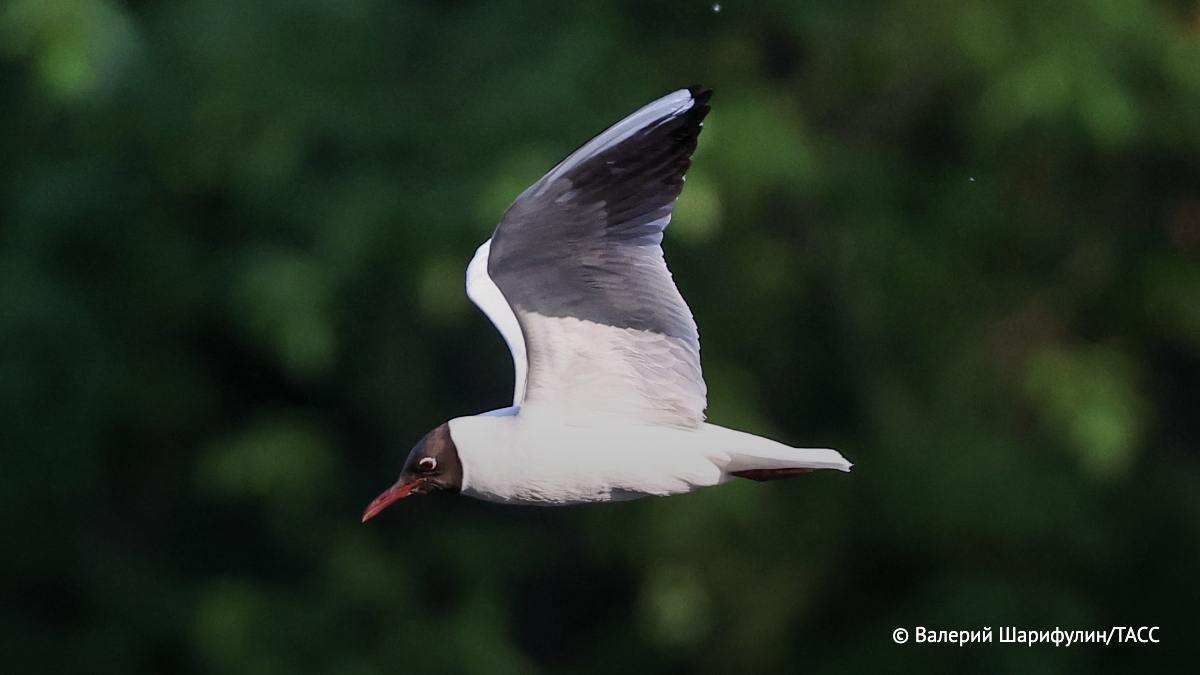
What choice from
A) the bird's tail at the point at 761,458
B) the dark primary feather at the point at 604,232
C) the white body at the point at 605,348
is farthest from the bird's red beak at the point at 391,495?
the bird's tail at the point at 761,458

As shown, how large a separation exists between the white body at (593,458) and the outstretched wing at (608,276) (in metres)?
0.06

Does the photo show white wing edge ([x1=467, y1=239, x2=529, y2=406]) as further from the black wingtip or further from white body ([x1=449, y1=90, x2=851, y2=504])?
the black wingtip

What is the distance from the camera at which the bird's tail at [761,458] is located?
330 centimetres

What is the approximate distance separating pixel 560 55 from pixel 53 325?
2.29 meters

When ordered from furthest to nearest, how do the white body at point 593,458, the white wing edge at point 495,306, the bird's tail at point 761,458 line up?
the white wing edge at point 495,306 < the bird's tail at point 761,458 < the white body at point 593,458

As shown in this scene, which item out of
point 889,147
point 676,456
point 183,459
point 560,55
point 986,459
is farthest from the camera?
point 183,459

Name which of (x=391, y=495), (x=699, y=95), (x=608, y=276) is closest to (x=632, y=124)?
(x=699, y=95)

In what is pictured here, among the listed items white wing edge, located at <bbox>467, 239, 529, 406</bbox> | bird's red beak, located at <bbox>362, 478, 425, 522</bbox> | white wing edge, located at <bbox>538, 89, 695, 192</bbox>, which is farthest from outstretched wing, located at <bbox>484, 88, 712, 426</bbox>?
bird's red beak, located at <bbox>362, 478, 425, 522</bbox>

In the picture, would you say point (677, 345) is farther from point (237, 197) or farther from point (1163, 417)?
point (1163, 417)

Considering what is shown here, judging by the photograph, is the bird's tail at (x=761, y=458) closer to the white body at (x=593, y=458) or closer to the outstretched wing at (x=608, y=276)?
the white body at (x=593, y=458)

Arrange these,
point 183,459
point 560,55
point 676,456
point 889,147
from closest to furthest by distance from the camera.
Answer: point 676,456
point 560,55
point 889,147
point 183,459

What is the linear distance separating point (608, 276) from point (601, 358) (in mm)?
135

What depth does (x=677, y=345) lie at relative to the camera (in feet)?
11.4

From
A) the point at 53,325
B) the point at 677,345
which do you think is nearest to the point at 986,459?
the point at 53,325
